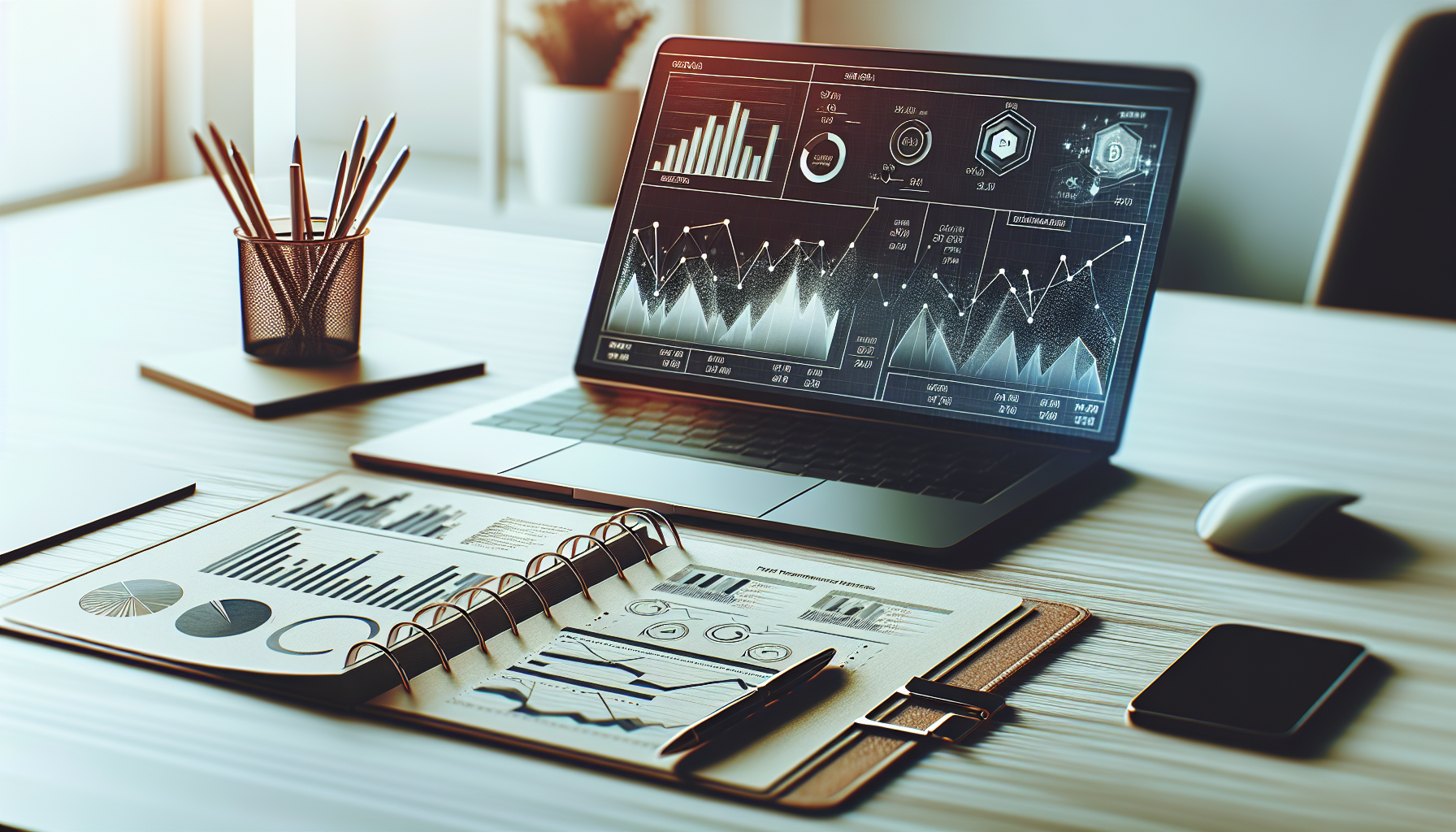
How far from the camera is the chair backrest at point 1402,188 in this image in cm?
178

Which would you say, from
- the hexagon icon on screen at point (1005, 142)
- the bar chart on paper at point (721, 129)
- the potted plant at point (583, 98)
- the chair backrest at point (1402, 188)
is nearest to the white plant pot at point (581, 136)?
the potted plant at point (583, 98)

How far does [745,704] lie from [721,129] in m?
0.67

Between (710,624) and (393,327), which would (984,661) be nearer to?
(710,624)

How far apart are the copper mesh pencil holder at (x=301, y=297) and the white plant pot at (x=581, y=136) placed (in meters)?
2.99

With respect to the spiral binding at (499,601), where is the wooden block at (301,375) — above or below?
above

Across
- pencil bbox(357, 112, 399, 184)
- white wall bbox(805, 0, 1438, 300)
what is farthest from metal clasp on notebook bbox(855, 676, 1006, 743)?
white wall bbox(805, 0, 1438, 300)

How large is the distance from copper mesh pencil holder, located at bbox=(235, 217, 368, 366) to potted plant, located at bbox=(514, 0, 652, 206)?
2.98 m

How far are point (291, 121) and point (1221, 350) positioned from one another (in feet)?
4.61

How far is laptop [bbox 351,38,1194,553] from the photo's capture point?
940 mm

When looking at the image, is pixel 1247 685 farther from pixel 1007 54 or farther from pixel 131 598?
pixel 1007 54

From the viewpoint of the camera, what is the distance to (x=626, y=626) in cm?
69

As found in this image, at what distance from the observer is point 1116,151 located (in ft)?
3.36

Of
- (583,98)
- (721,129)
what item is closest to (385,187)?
(721,129)

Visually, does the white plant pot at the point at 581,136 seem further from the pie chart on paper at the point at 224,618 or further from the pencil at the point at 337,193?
the pie chart on paper at the point at 224,618
